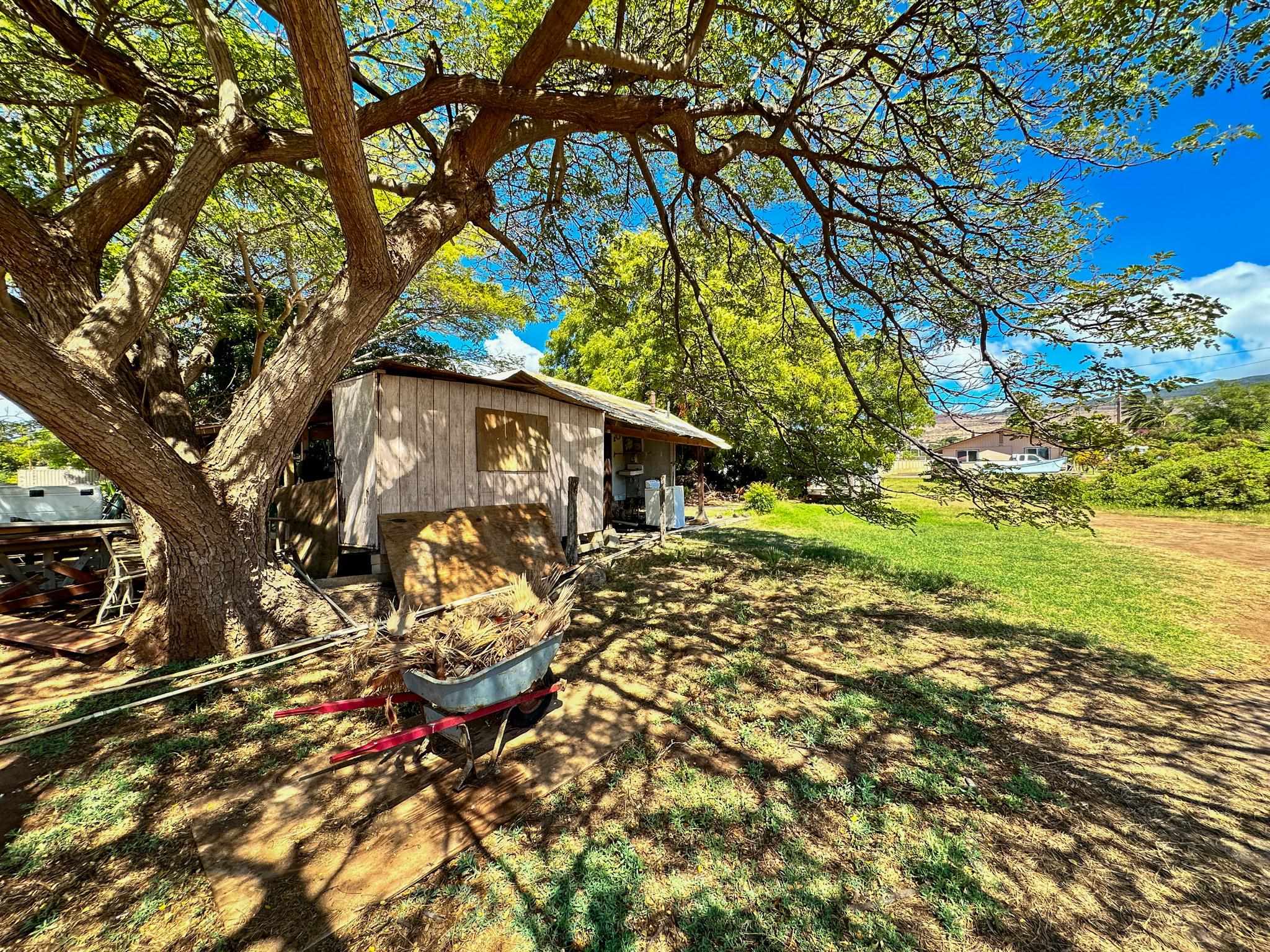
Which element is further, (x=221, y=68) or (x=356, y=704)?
(x=221, y=68)

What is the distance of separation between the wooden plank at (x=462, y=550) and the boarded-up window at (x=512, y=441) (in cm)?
83

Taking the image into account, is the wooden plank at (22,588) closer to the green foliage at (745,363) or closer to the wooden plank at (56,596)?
the wooden plank at (56,596)

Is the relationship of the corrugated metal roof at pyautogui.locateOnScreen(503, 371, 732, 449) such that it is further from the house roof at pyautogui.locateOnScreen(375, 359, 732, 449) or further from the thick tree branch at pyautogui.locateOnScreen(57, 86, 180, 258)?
the thick tree branch at pyautogui.locateOnScreen(57, 86, 180, 258)

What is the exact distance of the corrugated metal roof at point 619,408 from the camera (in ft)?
27.3

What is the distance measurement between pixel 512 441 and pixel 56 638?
5.73 meters

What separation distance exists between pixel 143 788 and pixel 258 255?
16.4m

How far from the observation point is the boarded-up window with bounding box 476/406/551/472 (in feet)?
25.7

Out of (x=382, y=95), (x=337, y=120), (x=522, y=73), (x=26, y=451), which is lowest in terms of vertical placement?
(x=26, y=451)

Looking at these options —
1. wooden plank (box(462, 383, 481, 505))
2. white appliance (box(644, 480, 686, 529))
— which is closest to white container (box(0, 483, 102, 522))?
wooden plank (box(462, 383, 481, 505))

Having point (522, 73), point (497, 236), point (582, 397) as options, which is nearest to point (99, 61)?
point (497, 236)

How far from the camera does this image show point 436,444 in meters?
7.16

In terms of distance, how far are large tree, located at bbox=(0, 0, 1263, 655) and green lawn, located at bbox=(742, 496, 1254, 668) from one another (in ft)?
10.7

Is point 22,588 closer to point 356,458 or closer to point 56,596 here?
point 56,596

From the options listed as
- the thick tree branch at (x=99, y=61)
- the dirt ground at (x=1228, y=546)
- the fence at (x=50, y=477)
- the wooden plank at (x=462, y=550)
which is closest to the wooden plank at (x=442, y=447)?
the wooden plank at (x=462, y=550)
